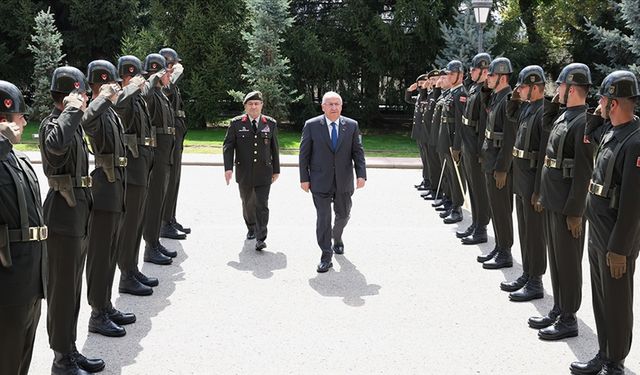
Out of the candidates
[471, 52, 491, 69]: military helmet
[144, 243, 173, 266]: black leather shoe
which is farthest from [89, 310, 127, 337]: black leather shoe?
[471, 52, 491, 69]: military helmet

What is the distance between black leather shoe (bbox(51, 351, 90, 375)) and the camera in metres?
5.45

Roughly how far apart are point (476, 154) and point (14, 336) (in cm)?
719

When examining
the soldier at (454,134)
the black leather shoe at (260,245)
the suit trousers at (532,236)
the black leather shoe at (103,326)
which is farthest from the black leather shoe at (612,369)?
the soldier at (454,134)

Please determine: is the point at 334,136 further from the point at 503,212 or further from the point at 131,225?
Result: the point at 131,225

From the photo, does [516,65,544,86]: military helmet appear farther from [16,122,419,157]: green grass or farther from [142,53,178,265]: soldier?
[16,122,419,157]: green grass

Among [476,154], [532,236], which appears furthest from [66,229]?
[476,154]

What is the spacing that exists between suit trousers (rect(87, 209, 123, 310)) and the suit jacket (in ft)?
9.65

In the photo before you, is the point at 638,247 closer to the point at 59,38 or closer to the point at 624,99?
the point at 624,99

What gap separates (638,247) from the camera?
5.18 m

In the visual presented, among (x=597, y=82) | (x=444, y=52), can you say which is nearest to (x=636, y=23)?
(x=597, y=82)

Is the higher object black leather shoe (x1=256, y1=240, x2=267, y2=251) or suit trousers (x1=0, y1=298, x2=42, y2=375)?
suit trousers (x1=0, y1=298, x2=42, y2=375)

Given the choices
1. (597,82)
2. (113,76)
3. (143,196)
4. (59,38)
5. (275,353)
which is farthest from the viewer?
(59,38)

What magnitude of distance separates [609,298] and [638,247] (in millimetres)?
442

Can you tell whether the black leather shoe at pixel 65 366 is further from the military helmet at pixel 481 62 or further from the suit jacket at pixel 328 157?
the military helmet at pixel 481 62
